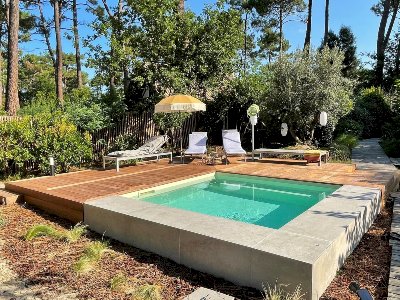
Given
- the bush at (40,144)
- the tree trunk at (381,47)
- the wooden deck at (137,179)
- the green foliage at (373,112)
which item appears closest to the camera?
the wooden deck at (137,179)

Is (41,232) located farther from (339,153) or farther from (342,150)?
(342,150)

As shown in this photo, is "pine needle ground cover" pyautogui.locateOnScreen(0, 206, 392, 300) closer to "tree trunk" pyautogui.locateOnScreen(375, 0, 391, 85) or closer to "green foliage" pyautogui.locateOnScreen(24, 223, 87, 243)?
"green foliage" pyautogui.locateOnScreen(24, 223, 87, 243)

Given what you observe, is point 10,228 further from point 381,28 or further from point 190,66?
point 381,28

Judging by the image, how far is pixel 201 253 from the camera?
3816mm

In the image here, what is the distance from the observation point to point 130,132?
12734 mm

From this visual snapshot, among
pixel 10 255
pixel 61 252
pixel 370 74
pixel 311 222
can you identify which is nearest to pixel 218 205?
pixel 311 222

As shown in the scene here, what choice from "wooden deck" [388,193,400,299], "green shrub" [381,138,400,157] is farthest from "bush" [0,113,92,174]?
"green shrub" [381,138,400,157]

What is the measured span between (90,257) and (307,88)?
974 centimetres

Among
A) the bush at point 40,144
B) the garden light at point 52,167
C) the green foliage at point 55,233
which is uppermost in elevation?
the bush at point 40,144

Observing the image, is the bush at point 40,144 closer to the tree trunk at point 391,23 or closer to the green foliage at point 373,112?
the green foliage at point 373,112

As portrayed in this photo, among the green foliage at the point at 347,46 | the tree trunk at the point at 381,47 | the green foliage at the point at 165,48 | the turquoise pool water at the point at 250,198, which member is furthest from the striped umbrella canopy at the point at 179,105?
the tree trunk at the point at 381,47

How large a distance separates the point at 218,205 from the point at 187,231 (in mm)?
2502

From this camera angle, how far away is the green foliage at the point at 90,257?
384 centimetres

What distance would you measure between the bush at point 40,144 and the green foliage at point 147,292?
6.42 m
